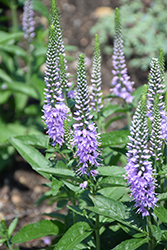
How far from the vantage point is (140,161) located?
2666 mm

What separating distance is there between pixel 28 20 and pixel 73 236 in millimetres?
4462

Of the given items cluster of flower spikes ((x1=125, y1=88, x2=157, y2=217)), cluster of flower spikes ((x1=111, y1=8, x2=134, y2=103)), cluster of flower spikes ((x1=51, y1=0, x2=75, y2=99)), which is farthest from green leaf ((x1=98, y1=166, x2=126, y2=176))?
cluster of flower spikes ((x1=111, y1=8, x2=134, y2=103))

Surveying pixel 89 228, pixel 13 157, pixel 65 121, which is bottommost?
pixel 89 228

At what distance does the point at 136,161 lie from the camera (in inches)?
107

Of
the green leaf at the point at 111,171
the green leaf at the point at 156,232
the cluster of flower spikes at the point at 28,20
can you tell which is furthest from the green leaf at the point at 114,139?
the cluster of flower spikes at the point at 28,20

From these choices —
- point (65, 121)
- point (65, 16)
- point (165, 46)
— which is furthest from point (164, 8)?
point (65, 121)

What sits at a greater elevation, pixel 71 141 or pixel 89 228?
pixel 71 141

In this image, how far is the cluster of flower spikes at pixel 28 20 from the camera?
620 cm

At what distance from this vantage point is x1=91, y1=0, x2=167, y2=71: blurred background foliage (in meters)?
8.68

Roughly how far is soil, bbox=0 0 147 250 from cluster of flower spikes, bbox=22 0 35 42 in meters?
2.55

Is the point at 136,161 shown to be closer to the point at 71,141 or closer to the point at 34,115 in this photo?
the point at 71,141

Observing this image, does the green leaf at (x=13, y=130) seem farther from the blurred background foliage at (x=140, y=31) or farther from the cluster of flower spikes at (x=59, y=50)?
the blurred background foliage at (x=140, y=31)

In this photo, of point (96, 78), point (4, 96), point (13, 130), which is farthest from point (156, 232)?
point (4, 96)

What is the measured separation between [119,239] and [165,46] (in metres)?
5.71
